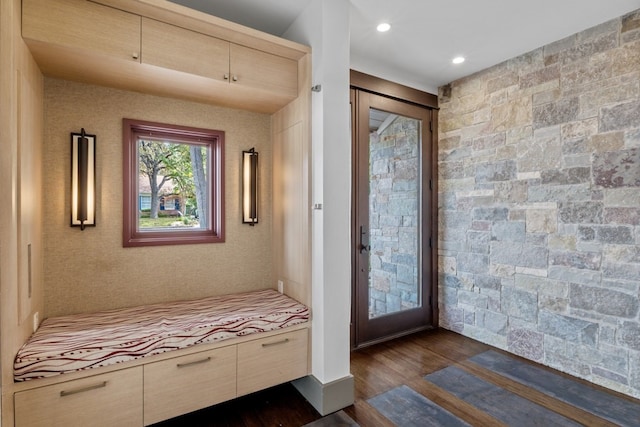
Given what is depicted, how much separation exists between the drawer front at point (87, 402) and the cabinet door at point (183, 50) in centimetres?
180

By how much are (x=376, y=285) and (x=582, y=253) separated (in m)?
1.77

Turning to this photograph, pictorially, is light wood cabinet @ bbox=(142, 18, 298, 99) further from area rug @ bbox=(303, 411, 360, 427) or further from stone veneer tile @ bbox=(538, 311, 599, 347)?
stone veneer tile @ bbox=(538, 311, 599, 347)

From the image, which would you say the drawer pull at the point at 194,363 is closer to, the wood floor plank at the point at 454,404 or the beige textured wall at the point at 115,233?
the beige textured wall at the point at 115,233

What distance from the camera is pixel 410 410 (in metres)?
2.23

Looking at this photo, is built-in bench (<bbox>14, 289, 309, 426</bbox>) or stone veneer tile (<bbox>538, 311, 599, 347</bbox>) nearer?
built-in bench (<bbox>14, 289, 309, 426</bbox>)

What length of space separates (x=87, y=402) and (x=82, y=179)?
134cm

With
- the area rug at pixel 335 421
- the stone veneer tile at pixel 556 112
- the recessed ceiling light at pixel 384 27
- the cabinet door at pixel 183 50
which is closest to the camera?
the cabinet door at pixel 183 50

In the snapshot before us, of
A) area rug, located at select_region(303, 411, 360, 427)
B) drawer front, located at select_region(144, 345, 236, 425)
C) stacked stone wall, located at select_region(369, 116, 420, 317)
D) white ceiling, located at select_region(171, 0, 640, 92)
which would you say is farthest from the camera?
stacked stone wall, located at select_region(369, 116, 420, 317)

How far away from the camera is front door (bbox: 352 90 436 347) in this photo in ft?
10.5

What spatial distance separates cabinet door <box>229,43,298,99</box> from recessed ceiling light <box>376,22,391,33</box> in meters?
0.75

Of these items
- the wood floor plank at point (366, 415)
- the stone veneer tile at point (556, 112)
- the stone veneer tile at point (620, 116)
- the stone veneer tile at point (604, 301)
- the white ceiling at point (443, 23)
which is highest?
the white ceiling at point (443, 23)

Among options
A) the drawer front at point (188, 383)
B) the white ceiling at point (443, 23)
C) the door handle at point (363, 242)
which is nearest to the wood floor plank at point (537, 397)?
the door handle at point (363, 242)

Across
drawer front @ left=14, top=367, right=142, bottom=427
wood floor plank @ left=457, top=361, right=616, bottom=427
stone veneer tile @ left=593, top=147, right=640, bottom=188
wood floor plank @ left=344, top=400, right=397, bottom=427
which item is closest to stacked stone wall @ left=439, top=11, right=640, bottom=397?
stone veneer tile @ left=593, top=147, right=640, bottom=188

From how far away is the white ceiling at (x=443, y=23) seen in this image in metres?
2.32
